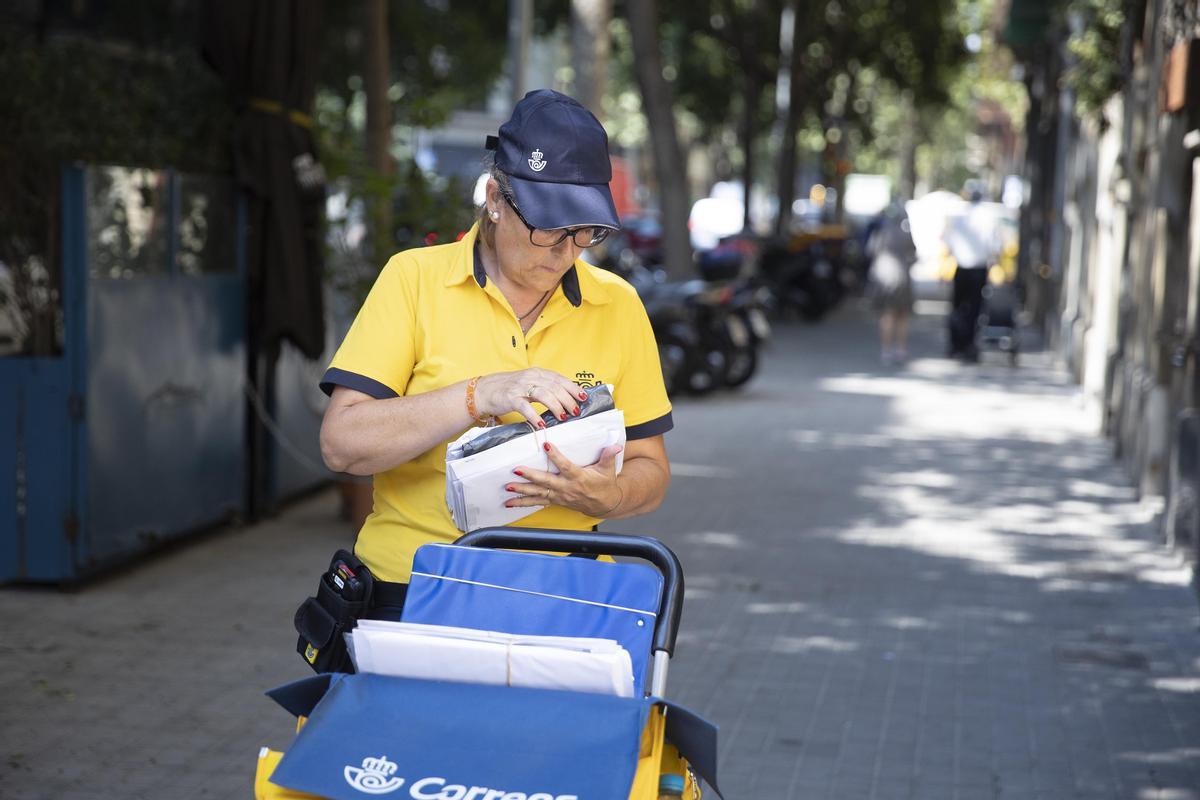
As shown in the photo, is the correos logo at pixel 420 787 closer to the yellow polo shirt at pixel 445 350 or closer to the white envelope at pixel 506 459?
the white envelope at pixel 506 459

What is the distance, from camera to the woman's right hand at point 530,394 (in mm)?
2658

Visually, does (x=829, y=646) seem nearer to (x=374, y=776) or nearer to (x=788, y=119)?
(x=374, y=776)

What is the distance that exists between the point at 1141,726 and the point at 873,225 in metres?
27.7

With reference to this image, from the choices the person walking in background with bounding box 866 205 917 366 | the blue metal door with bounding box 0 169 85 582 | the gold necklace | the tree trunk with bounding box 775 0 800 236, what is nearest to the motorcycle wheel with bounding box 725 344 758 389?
the person walking in background with bounding box 866 205 917 366

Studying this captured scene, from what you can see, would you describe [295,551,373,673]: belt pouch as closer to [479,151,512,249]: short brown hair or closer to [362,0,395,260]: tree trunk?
[479,151,512,249]: short brown hair

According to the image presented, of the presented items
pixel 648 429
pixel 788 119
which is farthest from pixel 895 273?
pixel 648 429

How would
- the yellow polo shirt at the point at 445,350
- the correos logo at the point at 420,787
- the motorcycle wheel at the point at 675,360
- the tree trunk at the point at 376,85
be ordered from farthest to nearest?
the motorcycle wheel at the point at 675,360 → the tree trunk at the point at 376,85 → the yellow polo shirt at the point at 445,350 → the correos logo at the point at 420,787

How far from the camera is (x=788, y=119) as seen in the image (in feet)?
99.0

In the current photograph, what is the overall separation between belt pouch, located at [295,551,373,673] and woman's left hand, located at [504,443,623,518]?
34 centimetres

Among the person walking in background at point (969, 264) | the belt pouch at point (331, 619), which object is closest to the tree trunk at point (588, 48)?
the person walking in background at point (969, 264)

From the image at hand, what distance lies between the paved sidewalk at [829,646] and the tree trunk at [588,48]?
584cm

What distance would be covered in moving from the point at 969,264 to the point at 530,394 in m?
16.7

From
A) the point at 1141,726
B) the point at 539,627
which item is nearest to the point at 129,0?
the point at 1141,726

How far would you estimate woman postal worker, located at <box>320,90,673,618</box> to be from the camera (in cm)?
278
